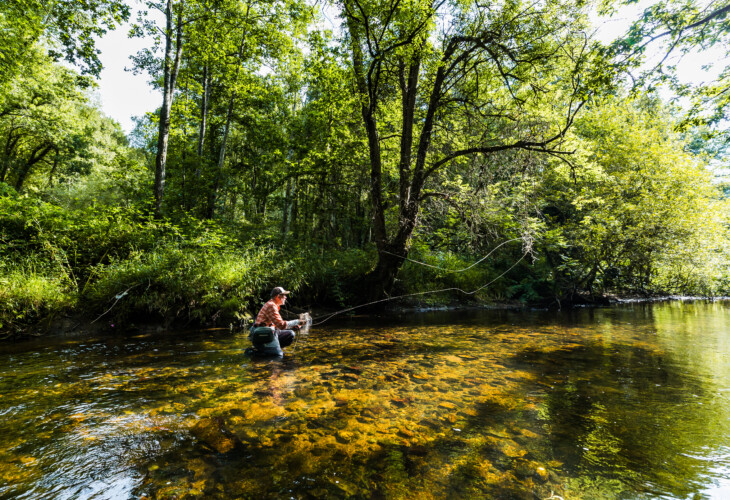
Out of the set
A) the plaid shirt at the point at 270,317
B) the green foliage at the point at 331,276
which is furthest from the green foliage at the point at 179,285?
the plaid shirt at the point at 270,317

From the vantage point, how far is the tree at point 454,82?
32.0 feet

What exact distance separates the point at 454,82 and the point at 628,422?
12.5 m

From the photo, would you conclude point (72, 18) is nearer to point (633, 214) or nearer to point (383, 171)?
point (383, 171)

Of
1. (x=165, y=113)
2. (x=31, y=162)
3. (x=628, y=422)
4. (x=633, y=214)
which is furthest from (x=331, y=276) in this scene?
(x=31, y=162)

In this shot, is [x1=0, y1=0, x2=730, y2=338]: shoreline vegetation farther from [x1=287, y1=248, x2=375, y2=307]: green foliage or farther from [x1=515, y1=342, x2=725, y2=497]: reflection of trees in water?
[x1=515, y1=342, x2=725, y2=497]: reflection of trees in water

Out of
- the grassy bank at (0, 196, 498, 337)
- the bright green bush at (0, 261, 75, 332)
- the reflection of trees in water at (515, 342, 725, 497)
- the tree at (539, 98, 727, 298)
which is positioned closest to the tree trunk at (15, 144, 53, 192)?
the grassy bank at (0, 196, 498, 337)

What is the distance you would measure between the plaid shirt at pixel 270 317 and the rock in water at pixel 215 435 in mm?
3055

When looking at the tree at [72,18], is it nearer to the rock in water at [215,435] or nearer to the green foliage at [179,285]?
the green foliage at [179,285]

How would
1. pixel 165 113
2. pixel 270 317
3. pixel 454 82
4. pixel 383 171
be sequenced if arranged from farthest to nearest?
pixel 383 171 → pixel 454 82 → pixel 165 113 → pixel 270 317

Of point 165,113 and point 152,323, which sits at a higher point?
point 165,113

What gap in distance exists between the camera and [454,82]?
510 inches

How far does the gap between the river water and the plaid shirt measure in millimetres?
774

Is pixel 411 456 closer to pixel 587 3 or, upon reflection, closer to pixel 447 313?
pixel 447 313

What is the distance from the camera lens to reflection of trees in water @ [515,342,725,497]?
3135 mm
